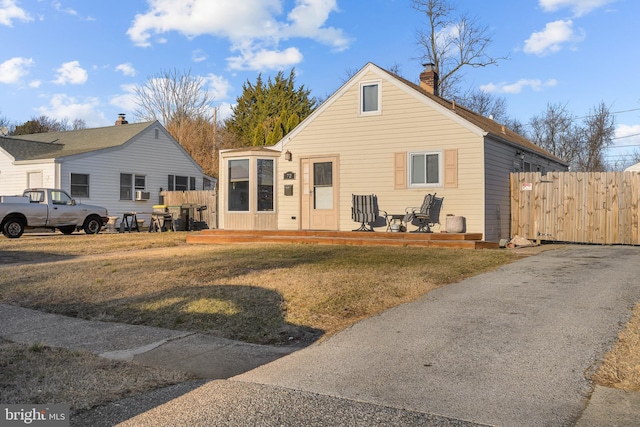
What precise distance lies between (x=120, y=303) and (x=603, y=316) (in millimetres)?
5906

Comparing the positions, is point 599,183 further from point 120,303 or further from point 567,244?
point 120,303

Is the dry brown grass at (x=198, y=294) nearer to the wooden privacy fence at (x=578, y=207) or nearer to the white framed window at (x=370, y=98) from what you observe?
the wooden privacy fence at (x=578, y=207)

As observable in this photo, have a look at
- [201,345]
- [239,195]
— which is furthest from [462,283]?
[239,195]

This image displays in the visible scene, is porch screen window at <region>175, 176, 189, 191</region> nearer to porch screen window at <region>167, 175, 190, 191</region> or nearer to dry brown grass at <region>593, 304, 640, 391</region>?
porch screen window at <region>167, 175, 190, 191</region>

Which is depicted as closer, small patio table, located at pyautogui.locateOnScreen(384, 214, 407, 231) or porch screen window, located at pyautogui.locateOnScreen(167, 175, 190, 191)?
small patio table, located at pyautogui.locateOnScreen(384, 214, 407, 231)

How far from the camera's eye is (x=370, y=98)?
15.8m

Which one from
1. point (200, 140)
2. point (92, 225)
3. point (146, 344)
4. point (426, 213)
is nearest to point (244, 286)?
point (146, 344)

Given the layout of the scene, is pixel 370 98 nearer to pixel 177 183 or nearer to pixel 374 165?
pixel 374 165

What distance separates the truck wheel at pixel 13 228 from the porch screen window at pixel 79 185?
16.6 ft

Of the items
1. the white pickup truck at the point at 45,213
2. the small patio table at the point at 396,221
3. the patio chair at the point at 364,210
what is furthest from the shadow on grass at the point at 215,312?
the white pickup truck at the point at 45,213

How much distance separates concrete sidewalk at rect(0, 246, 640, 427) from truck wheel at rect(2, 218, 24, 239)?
40.2 feet

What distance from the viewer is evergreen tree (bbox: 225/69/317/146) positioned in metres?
39.8

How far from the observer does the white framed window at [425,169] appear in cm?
1482

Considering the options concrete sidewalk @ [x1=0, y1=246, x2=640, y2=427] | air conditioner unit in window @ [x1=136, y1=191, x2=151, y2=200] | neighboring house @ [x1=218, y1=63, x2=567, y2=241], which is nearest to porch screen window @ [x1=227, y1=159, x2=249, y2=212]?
neighboring house @ [x1=218, y1=63, x2=567, y2=241]
